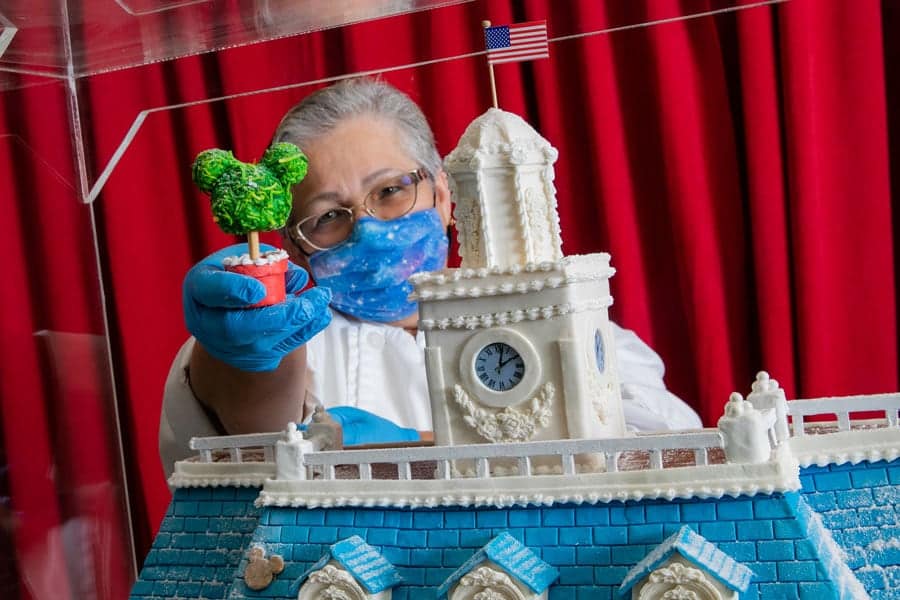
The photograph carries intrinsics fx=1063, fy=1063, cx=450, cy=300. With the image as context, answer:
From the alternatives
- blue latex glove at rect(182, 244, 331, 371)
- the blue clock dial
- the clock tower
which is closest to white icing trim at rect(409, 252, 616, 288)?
the clock tower

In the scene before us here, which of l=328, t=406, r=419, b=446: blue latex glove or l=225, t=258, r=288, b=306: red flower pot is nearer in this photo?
l=225, t=258, r=288, b=306: red flower pot

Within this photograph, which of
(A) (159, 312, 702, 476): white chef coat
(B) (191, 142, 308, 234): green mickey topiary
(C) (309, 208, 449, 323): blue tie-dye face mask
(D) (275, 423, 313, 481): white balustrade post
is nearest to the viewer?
(B) (191, 142, 308, 234): green mickey topiary

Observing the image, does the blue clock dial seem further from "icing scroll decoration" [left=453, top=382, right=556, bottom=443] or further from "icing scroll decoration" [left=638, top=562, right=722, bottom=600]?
"icing scroll decoration" [left=638, top=562, right=722, bottom=600]

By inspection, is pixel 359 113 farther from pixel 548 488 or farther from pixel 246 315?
pixel 548 488

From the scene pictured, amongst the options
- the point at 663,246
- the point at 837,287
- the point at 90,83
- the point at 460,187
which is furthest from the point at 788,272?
the point at 90,83

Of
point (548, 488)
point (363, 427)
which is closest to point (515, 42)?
point (548, 488)

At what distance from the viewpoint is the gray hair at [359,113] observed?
3.35 m

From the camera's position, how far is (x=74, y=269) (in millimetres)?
3070

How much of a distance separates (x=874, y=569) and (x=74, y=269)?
2.30 m

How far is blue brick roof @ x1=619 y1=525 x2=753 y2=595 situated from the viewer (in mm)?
1548

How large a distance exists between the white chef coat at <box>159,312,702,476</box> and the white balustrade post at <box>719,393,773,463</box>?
58.4 inches

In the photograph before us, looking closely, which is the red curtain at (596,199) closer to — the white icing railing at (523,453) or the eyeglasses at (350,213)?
the eyeglasses at (350,213)

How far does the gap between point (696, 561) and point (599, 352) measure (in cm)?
59

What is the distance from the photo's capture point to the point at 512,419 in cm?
191
